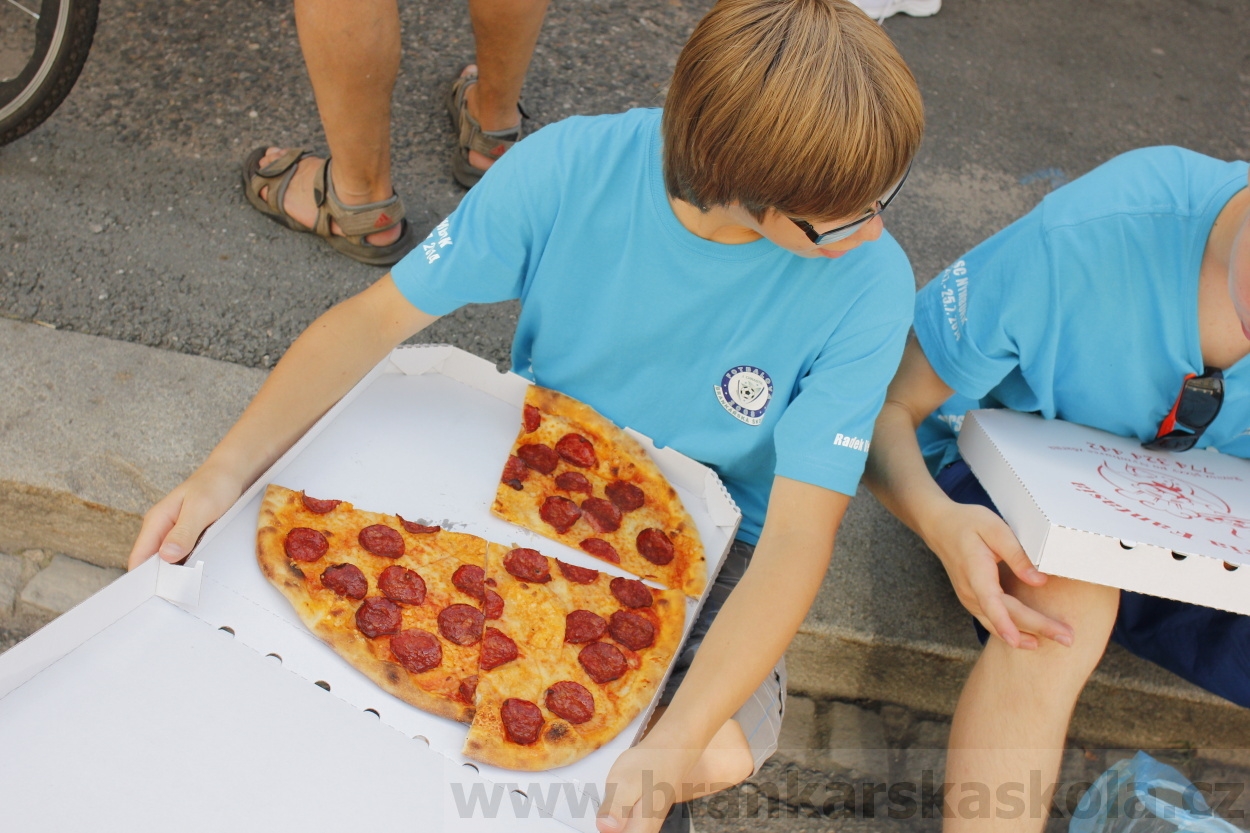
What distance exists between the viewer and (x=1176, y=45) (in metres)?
5.11

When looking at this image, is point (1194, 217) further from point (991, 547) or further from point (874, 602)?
point (874, 602)

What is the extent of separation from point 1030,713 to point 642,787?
2.71 feet

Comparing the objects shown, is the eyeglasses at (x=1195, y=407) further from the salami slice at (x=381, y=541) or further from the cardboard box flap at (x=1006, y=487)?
the salami slice at (x=381, y=541)

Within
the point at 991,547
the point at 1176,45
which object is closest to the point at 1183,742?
the point at 991,547

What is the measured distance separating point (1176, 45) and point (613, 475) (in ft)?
15.1

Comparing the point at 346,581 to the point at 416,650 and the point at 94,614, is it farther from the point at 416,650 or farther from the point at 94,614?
the point at 94,614

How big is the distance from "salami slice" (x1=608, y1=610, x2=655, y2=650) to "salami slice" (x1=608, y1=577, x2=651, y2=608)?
0.07 feet

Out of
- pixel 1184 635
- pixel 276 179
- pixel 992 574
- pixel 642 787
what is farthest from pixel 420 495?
pixel 276 179

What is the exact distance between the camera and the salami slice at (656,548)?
1.87 metres

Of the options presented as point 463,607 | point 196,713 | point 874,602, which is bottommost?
point 874,602

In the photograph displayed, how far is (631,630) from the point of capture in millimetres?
1774

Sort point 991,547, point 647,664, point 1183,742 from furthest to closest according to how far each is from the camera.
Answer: point 1183,742, point 991,547, point 647,664

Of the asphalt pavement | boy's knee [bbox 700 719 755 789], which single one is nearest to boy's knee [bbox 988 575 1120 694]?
boy's knee [bbox 700 719 755 789]

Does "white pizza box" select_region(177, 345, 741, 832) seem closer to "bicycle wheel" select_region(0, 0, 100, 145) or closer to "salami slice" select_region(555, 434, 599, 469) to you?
"salami slice" select_region(555, 434, 599, 469)
